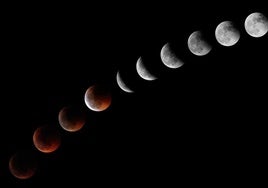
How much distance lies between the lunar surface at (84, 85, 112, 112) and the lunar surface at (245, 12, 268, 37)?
1.46 meters

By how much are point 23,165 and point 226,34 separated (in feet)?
7.53

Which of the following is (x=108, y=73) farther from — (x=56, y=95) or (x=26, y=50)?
(x=26, y=50)

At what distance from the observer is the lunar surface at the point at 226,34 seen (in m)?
3.06

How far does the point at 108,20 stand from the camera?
13.9ft

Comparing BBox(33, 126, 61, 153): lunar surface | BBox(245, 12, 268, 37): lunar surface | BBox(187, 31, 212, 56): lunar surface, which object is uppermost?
BBox(33, 126, 61, 153): lunar surface

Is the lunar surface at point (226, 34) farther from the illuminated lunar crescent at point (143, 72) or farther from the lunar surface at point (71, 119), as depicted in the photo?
the lunar surface at point (71, 119)

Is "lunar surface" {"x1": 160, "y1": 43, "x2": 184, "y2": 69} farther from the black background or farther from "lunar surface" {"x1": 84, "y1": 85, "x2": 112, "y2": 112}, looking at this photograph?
"lunar surface" {"x1": 84, "y1": 85, "x2": 112, "y2": 112}

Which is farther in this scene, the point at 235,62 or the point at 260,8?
the point at 235,62

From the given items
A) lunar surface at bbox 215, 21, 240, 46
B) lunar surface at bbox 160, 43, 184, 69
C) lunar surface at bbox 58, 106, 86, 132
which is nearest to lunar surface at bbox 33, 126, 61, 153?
lunar surface at bbox 58, 106, 86, 132

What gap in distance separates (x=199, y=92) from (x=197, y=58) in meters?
0.50

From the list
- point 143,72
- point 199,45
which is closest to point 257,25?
point 199,45

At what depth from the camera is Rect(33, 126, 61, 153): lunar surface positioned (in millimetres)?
3186

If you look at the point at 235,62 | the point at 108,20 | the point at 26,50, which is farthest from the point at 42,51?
the point at 235,62

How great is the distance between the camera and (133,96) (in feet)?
13.2
